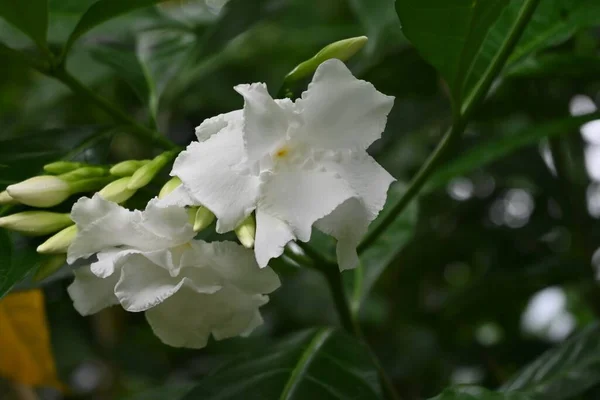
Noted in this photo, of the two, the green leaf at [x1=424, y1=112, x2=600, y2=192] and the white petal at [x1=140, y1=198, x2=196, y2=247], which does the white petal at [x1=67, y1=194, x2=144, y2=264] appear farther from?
the green leaf at [x1=424, y1=112, x2=600, y2=192]

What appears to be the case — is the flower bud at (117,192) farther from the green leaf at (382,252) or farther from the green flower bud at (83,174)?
the green leaf at (382,252)

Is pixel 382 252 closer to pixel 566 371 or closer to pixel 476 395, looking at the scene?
pixel 566 371

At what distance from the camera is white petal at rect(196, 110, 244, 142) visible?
1.83 feet

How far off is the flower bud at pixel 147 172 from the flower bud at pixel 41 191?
0.06 meters

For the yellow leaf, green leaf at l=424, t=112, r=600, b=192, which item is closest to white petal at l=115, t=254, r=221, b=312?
the yellow leaf

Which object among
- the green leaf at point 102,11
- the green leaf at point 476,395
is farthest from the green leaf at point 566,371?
the green leaf at point 102,11

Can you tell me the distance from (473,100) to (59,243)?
385 millimetres

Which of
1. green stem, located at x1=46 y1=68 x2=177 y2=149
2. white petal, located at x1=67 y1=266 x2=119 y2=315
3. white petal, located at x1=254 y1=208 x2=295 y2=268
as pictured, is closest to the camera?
white petal, located at x1=254 y1=208 x2=295 y2=268

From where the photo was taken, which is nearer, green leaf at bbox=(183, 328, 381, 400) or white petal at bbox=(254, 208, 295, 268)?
white petal at bbox=(254, 208, 295, 268)

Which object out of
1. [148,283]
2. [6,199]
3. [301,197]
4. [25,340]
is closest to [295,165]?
[301,197]

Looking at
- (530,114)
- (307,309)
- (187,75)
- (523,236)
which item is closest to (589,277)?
(523,236)

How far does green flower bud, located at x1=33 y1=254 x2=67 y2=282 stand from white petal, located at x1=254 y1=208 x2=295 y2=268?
0.63ft

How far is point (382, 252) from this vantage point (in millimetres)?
1024

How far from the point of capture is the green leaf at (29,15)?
0.68 metres
